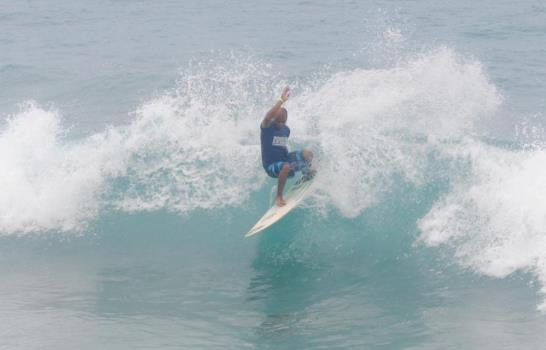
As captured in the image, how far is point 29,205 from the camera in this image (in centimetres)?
1320

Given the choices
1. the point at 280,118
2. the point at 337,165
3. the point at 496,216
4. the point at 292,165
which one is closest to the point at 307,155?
the point at 292,165

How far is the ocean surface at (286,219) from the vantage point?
361 inches

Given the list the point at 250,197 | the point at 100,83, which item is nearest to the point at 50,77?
the point at 100,83

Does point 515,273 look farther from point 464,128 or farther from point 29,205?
point 29,205

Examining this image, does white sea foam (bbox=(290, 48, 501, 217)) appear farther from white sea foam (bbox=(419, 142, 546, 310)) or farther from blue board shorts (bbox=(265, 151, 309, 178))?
white sea foam (bbox=(419, 142, 546, 310))

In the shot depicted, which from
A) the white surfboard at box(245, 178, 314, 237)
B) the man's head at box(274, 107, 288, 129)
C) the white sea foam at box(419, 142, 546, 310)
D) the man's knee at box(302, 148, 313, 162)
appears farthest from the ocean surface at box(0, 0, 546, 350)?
the man's head at box(274, 107, 288, 129)

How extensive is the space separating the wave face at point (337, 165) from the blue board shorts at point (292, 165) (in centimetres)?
75

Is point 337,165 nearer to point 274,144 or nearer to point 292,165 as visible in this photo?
point 292,165

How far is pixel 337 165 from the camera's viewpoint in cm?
1262

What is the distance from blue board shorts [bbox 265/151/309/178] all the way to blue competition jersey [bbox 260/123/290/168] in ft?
0.24

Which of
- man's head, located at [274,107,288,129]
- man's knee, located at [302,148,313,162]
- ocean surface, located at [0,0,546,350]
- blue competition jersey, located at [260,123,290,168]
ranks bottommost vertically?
ocean surface, located at [0,0,546,350]

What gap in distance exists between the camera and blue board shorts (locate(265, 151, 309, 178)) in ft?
37.8

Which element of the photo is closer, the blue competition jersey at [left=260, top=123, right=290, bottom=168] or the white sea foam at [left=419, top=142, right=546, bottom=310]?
the white sea foam at [left=419, top=142, right=546, bottom=310]

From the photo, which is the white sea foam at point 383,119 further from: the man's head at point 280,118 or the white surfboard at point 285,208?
the man's head at point 280,118
